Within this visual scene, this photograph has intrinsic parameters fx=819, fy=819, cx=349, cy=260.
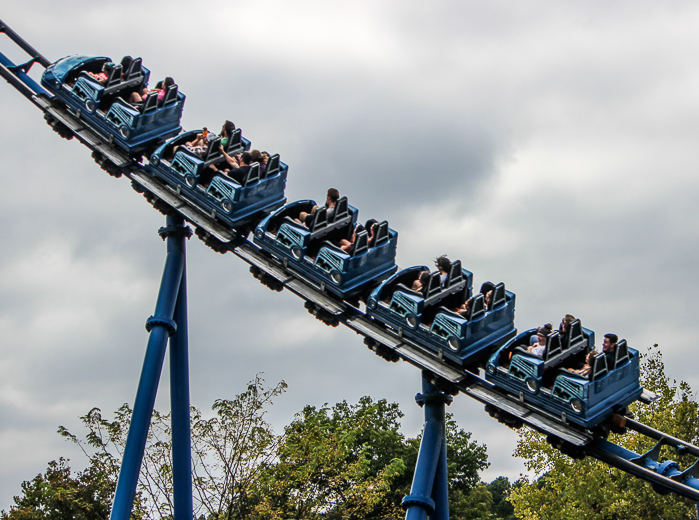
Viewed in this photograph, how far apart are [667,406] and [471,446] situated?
1307cm

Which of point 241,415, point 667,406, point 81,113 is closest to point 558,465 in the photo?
point 667,406

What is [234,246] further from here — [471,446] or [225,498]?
[471,446]

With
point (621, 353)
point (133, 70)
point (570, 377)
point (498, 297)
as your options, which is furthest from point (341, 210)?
point (133, 70)

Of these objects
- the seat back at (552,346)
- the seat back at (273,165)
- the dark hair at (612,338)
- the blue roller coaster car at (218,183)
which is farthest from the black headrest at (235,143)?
the dark hair at (612,338)

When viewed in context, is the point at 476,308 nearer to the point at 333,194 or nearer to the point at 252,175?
the point at 333,194

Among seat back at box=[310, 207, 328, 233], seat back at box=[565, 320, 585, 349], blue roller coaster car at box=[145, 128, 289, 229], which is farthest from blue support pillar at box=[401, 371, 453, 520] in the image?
blue roller coaster car at box=[145, 128, 289, 229]

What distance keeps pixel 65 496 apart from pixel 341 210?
11.6 meters

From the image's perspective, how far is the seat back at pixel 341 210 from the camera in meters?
11.1

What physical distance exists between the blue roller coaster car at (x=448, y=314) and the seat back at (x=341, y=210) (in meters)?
1.33

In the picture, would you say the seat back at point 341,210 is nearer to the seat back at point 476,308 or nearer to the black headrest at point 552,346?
the seat back at point 476,308

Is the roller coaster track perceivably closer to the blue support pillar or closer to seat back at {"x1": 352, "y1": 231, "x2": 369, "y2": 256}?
the blue support pillar

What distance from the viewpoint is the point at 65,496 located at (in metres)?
18.7

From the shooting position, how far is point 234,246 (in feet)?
36.9

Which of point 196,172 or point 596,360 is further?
point 196,172
